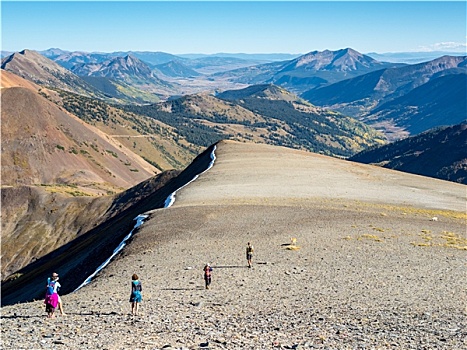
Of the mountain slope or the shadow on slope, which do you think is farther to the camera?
the mountain slope

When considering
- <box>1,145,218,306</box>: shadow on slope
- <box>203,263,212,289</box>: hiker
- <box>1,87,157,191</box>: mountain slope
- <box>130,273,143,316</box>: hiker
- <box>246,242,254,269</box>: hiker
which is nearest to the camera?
<box>130,273,143,316</box>: hiker

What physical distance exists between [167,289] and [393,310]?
36.5 feet

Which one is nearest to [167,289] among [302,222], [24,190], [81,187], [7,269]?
[302,222]

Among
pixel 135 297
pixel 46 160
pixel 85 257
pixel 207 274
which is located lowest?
pixel 85 257

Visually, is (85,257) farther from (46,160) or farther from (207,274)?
(46,160)

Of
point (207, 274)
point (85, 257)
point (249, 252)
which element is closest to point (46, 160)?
point (85, 257)

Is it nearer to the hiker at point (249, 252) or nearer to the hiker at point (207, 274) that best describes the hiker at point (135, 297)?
the hiker at point (207, 274)

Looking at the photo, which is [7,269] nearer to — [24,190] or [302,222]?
[24,190]

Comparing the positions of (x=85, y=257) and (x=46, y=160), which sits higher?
(x=46, y=160)

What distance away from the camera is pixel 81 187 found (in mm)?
153250

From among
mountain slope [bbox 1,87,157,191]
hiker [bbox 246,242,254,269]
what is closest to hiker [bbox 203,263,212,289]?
hiker [bbox 246,242,254,269]

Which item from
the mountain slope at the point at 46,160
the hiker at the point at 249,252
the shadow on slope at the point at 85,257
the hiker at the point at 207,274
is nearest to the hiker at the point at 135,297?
the hiker at the point at 207,274

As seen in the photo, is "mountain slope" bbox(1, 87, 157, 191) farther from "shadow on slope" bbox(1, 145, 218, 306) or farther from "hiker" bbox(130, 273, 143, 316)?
"hiker" bbox(130, 273, 143, 316)

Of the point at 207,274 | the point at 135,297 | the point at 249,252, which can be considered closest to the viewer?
the point at 135,297
